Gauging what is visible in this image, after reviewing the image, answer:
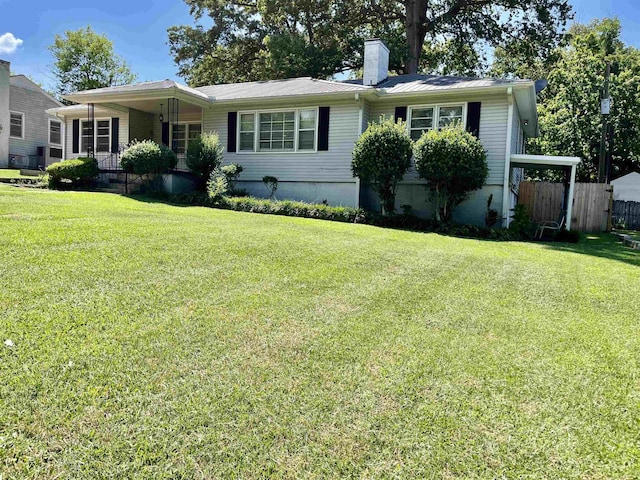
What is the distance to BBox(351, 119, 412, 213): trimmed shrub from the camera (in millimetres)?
12164

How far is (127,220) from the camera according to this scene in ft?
23.7

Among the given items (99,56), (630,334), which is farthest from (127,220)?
(99,56)

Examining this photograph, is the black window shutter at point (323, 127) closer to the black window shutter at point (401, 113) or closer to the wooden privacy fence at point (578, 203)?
the black window shutter at point (401, 113)

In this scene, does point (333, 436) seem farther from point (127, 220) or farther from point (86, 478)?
point (127, 220)

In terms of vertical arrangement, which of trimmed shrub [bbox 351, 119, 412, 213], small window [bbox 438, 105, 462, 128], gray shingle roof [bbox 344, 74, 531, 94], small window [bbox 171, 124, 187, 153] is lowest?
trimmed shrub [bbox 351, 119, 412, 213]

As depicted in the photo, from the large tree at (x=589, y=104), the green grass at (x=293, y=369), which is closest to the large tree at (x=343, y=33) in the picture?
the large tree at (x=589, y=104)

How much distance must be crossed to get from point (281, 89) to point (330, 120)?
7.91 ft

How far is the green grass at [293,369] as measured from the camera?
226cm

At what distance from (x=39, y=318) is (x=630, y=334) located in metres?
4.81

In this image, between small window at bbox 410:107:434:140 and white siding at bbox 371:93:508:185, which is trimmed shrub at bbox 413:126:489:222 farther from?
small window at bbox 410:107:434:140

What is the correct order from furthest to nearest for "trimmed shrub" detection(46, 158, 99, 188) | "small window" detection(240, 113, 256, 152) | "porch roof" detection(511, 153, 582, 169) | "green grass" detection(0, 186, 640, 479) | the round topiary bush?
1. "small window" detection(240, 113, 256, 152)
2. "trimmed shrub" detection(46, 158, 99, 188)
3. the round topiary bush
4. "porch roof" detection(511, 153, 582, 169)
5. "green grass" detection(0, 186, 640, 479)

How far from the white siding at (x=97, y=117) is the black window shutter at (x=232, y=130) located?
4350 mm

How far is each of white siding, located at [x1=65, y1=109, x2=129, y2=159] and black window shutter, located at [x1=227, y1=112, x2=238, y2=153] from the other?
4.35 meters

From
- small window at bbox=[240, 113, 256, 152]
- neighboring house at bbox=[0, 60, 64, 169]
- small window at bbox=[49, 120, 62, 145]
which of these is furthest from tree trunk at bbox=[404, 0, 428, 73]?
small window at bbox=[49, 120, 62, 145]
